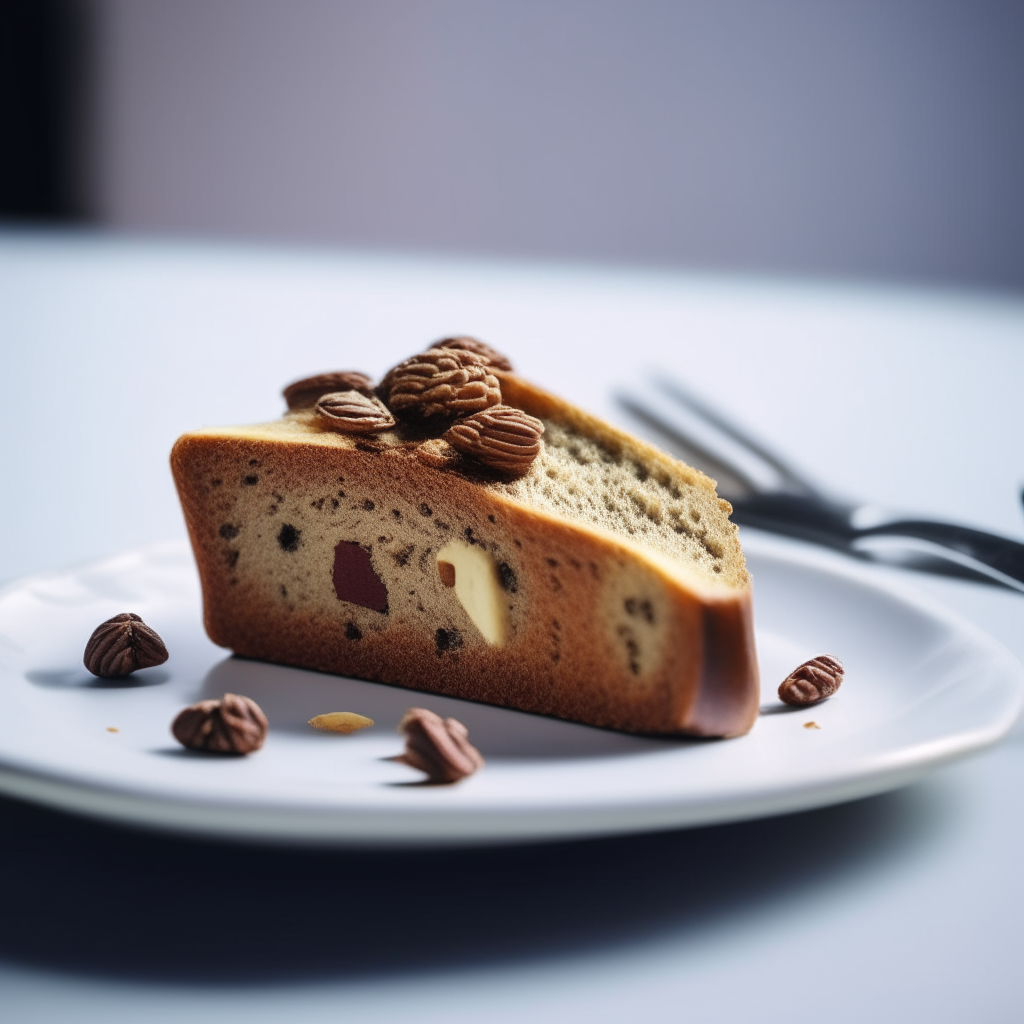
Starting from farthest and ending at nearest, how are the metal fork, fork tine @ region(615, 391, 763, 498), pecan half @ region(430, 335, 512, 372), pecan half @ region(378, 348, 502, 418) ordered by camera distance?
1. fork tine @ region(615, 391, 763, 498)
2. the metal fork
3. pecan half @ region(430, 335, 512, 372)
4. pecan half @ region(378, 348, 502, 418)

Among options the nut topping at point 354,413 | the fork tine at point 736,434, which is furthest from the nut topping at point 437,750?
the fork tine at point 736,434

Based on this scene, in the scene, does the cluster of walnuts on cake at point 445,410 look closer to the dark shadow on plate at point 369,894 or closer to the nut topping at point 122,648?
the nut topping at point 122,648

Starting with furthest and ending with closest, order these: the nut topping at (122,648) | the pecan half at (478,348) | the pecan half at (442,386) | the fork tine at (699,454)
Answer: the fork tine at (699,454)
the pecan half at (478,348)
the pecan half at (442,386)
the nut topping at (122,648)

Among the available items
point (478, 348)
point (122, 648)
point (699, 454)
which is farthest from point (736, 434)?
point (122, 648)

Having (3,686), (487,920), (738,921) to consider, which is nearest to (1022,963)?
(738,921)

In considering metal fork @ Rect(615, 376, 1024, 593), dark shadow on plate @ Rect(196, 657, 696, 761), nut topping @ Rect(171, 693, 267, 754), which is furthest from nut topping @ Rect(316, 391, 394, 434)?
metal fork @ Rect(615, 376, 1024, 593)

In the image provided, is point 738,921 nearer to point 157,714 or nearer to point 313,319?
point 157,714

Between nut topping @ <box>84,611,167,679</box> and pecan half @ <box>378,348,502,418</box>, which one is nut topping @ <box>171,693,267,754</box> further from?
pecan half @ <box>378,348,502,418</box>
